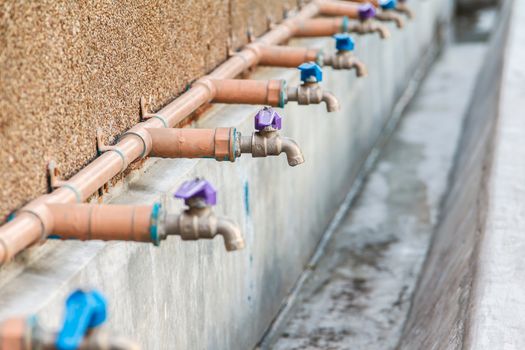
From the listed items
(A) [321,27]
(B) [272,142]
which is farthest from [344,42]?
(B) [272,142]

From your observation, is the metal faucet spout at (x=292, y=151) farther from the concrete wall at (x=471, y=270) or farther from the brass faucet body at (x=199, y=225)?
the concrete wall at (x=471, y=270)

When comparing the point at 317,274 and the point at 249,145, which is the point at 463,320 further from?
the point at 317,274

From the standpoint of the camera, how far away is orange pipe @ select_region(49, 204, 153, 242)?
3.24 meters

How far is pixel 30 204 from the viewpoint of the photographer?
11.0 feet

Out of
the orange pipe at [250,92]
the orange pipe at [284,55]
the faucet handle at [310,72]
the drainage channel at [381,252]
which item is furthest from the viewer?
A: the drainage channel at [381,252]

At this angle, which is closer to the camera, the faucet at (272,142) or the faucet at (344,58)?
the faucet at (272,142)

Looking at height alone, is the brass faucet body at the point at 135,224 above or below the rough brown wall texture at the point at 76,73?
below

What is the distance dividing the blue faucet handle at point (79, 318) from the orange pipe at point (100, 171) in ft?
2.22

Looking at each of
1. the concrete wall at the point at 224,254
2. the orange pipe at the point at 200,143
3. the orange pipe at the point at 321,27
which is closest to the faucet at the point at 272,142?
the orange pipe at the point at 200,143

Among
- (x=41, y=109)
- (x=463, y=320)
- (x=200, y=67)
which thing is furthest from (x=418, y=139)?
(x=41, y=109)

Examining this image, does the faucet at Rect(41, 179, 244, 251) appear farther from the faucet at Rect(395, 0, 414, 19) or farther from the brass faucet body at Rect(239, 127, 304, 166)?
the faucet at Rect(395, 0, 414, 19)

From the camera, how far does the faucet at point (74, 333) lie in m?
2.37

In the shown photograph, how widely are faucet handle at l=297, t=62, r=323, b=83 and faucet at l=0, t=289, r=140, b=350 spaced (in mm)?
2488

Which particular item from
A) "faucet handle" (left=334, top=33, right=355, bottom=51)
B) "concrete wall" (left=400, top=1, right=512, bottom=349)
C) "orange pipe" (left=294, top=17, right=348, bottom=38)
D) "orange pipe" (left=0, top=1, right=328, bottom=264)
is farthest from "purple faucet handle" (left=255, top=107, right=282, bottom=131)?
"orange pipe" (left=294, top=17, right=348, bottom=38)
